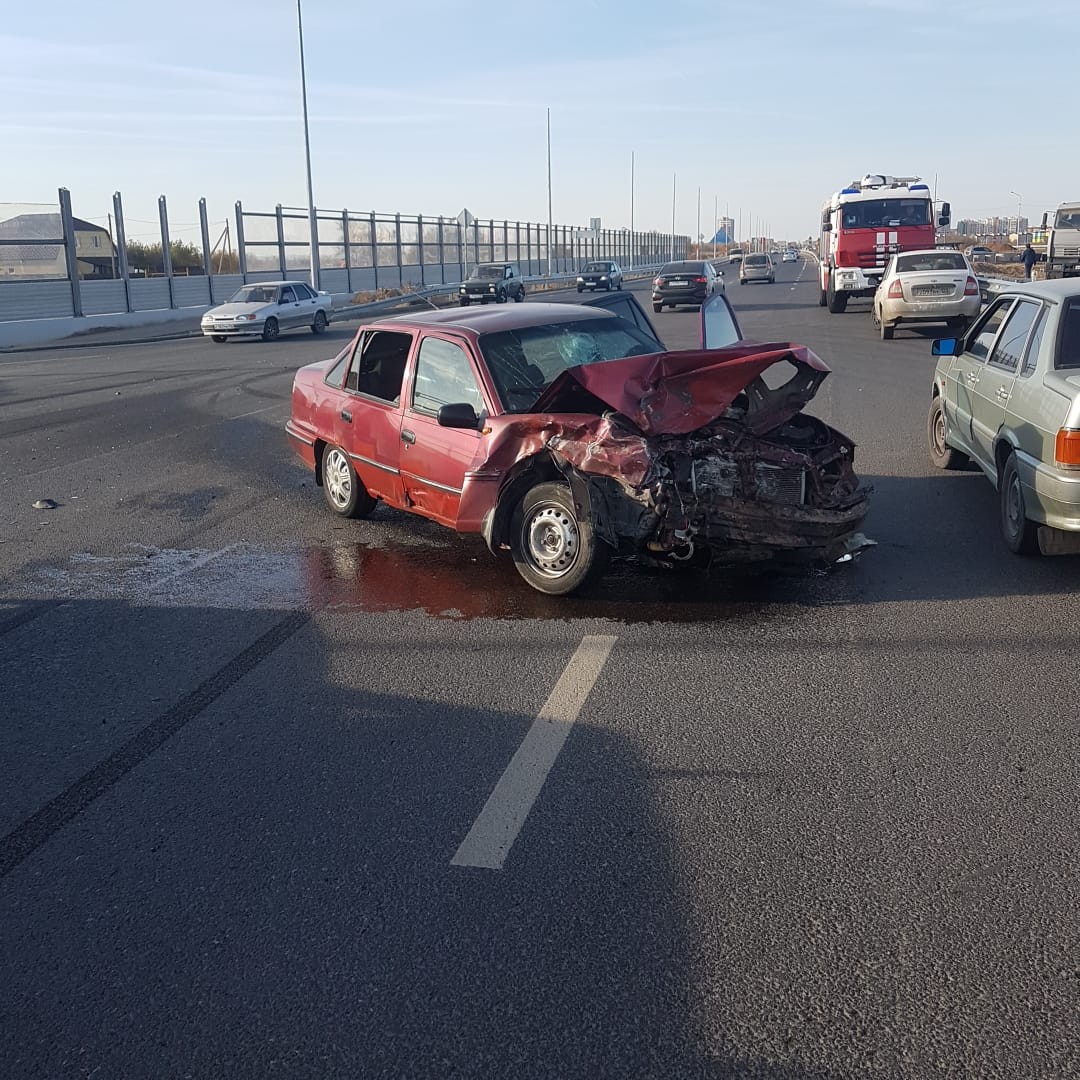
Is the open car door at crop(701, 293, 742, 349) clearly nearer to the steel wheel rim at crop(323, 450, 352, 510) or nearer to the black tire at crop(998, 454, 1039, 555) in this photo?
the black tire at crop(998, 454, 1039, 555)

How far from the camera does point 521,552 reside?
6.73m

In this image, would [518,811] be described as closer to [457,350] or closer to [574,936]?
[574,936]

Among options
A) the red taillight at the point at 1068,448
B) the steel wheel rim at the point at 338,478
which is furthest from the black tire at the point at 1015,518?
the steel wheel rim at the point at 338,478

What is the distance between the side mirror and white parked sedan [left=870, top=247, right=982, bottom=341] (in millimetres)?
17478

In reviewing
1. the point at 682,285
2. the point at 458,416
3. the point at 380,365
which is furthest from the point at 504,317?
the point at 682,285

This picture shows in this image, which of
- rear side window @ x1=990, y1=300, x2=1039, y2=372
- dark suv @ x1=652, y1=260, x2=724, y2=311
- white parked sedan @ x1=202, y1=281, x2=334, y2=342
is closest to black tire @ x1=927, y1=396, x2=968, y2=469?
rear side window @ x1=990, y1=300, x2=1039, y2=372

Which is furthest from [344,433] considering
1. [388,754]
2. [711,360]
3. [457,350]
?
[388,754]

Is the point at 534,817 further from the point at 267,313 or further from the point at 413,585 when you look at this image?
the point at 267,313

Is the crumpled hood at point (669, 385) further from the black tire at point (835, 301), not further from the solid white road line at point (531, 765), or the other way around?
the black tire at point (835, 301)

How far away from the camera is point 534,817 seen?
13.5ft

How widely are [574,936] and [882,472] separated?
7.48 meters

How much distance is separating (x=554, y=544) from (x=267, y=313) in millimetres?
24178

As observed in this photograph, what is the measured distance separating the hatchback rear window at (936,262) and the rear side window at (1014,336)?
15628 millimetres

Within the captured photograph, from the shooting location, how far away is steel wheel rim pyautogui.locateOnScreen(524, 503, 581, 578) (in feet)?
21.2
